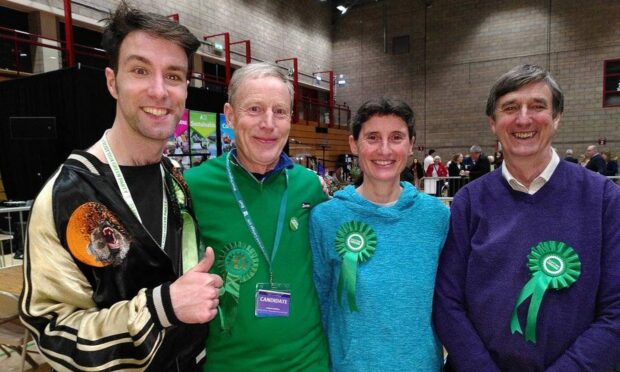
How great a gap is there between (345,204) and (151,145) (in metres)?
0.74

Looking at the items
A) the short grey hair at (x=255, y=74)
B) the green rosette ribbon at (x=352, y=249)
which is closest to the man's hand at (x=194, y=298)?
the green rosette ribbon at (x=352, y=249)

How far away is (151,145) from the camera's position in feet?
4.04

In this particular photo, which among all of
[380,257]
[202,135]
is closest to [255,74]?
[380,257]

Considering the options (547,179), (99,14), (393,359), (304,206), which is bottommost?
(393,359)

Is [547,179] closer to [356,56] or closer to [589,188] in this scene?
[589,188]

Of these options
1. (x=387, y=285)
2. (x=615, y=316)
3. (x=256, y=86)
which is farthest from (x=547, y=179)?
(x=256, y=86)

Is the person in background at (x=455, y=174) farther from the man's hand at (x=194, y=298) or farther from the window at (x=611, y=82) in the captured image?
the man's hand at (x=194, y=298)

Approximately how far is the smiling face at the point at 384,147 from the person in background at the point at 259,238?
29cm

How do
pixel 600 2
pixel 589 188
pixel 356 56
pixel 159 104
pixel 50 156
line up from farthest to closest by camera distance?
pixel 356 56 < pixel 600 2 < pixel 50 156 < pixel 589 188 < pixel 159 104

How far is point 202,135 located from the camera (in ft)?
28.5

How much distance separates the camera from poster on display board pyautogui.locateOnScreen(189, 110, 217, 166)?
844 centimetres

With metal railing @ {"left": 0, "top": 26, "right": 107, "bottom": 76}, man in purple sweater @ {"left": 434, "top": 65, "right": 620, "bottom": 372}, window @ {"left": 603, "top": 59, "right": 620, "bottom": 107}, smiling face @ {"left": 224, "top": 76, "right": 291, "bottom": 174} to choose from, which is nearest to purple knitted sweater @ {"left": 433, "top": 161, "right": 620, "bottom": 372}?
man in purple sweater @ {"left": 434, "top": 65, "right": 620, "bottom": 372}

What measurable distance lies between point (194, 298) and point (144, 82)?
64cm

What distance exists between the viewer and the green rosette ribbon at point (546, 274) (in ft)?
4.28
